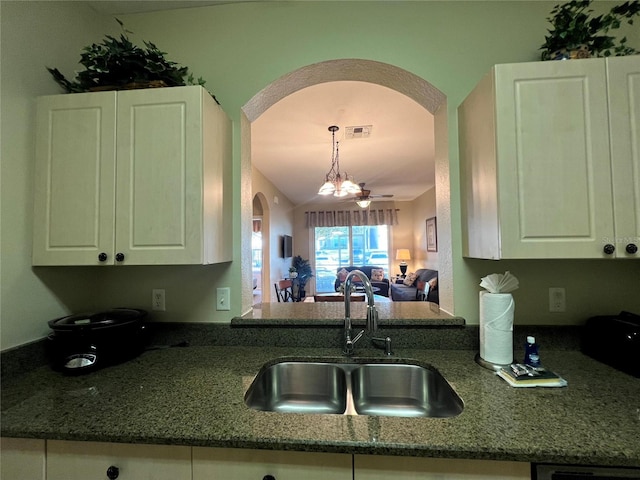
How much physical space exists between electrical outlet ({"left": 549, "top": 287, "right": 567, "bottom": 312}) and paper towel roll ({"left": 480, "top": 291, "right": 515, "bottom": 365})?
38 cm

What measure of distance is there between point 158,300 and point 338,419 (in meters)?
1.18

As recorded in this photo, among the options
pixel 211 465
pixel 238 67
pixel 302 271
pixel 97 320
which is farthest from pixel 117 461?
pixel 302 271

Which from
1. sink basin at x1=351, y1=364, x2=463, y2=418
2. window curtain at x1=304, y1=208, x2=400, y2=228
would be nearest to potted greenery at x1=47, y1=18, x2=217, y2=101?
sink basin at x1=351, y1=364, x2=463, y2=418

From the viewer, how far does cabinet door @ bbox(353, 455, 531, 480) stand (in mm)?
759

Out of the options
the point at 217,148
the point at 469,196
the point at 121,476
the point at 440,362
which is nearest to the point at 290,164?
the point at 217,148

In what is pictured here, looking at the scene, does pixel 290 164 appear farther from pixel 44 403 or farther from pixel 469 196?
pixel 44 403

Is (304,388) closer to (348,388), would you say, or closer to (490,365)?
(348,388)

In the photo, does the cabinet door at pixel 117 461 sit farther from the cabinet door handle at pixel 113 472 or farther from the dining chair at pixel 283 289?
the dining chair at pixel 283 289

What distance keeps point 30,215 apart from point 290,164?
134 inches

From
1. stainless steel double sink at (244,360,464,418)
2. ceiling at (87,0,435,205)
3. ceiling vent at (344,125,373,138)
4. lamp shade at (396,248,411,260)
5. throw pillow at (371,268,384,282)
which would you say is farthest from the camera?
lamp shade at (396,248,411,260)

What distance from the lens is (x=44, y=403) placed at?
3.14 ft

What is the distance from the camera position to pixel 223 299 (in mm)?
1513

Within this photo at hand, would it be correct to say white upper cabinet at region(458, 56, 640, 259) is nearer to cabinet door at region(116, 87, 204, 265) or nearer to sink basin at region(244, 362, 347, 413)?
sink basin at region(244, 362, 347, 413)

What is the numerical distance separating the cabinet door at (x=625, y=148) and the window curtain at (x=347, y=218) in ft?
22.3
